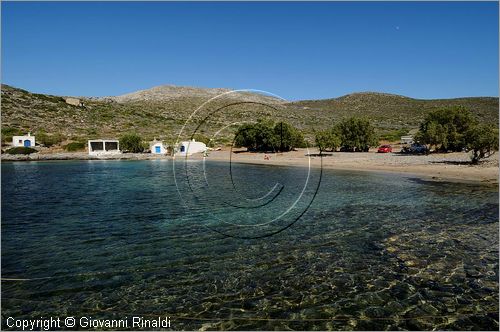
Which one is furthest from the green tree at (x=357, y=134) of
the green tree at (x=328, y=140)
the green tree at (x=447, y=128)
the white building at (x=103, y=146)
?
the white building at (x=103, y=146)

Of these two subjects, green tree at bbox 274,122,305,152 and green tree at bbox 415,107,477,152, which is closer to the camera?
green tree at bbox 415,107,477,152

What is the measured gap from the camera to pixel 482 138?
43031 millimetres

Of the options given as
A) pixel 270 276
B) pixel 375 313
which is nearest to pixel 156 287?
pixel 270 276

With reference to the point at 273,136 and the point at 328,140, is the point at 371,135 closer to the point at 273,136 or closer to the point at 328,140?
the point at 328,140

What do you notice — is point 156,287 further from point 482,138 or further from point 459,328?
point 482,138

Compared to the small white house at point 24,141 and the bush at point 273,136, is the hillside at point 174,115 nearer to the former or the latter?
the small white house at point 24,141

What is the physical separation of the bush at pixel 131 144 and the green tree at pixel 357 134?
5479 cm

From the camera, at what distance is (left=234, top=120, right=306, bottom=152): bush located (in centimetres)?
8500

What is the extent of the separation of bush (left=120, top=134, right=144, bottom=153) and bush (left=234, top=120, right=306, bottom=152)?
30.3m

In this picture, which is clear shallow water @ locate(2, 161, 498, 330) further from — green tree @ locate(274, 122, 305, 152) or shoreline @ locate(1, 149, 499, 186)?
green tree @ locate(274, 122, 305, 152)

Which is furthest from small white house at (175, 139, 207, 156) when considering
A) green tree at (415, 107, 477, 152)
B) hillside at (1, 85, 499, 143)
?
green tree at (415, 107, 477, 152)

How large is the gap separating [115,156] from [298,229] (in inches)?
3078

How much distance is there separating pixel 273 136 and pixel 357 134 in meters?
19.7

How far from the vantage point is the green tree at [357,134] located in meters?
78.4
